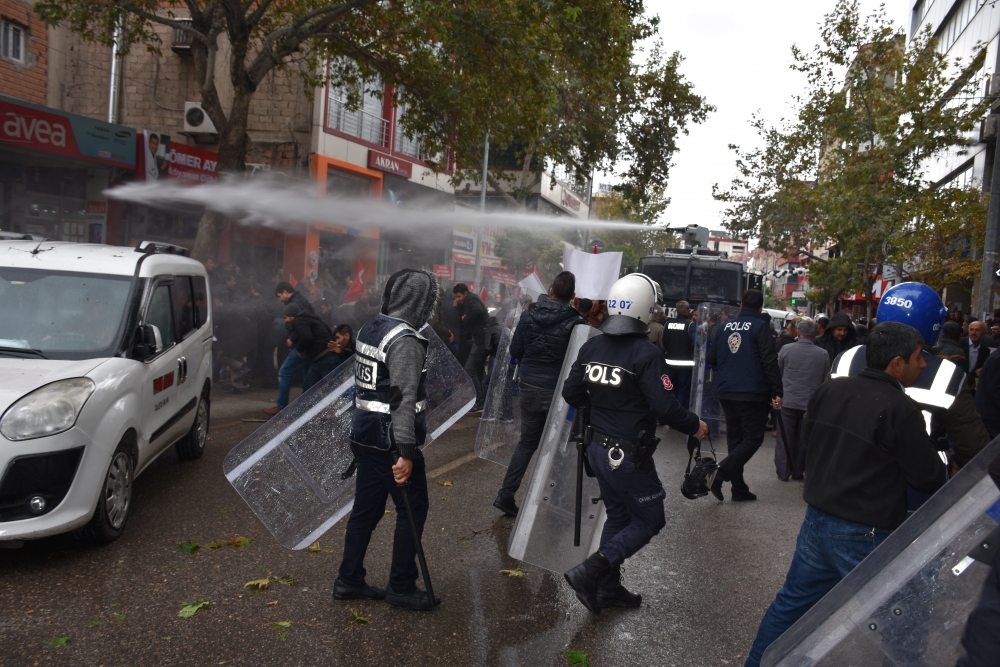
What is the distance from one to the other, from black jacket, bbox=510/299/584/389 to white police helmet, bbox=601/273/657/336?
1419 mm

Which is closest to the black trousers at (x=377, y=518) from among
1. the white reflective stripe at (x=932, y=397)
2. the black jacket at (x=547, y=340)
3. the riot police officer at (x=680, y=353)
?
the black jacket at (x=547, y=340)

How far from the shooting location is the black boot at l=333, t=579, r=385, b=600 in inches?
169

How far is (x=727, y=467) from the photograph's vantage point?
6.81 meters

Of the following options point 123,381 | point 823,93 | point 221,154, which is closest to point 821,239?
point 823,93

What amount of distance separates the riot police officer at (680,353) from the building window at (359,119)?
11.5m

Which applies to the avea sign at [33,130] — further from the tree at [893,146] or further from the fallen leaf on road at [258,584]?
the tree at [893,146]

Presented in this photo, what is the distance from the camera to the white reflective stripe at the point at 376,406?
4.10 metres

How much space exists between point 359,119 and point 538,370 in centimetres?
1841

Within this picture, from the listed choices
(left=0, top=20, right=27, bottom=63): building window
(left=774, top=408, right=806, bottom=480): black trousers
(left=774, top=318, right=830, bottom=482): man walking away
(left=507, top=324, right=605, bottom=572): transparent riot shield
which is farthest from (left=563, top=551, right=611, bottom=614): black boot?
(left=0, top=20, right=27, bottom=63): building window

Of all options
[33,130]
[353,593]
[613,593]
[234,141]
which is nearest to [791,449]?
[613,593]

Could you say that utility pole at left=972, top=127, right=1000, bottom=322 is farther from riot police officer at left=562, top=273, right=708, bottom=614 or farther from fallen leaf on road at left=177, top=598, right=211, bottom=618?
fallen leaf on road at left=177, top=598, right=211, bottom=618

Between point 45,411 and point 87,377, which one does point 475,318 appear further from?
point 45,411

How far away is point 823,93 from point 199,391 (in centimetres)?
1917

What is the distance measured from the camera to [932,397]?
333 centimetres
